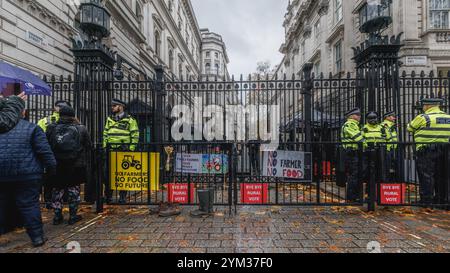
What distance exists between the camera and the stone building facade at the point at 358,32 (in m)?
14.1

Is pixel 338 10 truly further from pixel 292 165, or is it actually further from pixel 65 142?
pixel 65 142

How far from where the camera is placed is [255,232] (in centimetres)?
440

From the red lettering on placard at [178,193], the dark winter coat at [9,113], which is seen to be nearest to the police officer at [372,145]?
the red lettering on placard at [178,193]

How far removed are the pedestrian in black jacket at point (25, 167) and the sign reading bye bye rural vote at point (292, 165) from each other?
12.7 feet

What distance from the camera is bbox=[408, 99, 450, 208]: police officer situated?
5684mm

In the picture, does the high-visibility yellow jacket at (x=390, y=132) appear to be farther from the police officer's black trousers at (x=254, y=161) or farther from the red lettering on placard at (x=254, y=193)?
the red lettering on placard at (x=254, y=193)

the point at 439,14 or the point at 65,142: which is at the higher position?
the point at 439,14

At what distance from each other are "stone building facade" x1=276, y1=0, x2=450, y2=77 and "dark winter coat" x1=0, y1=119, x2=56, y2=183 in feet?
28.7

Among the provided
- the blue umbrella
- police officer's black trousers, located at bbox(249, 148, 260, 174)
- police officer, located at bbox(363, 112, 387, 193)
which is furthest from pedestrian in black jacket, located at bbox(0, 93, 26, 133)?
police officer, located at bbox(363, 112, 387, 193)

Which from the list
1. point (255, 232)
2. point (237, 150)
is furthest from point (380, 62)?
point (255, 232)

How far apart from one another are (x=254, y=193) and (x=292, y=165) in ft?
3.10

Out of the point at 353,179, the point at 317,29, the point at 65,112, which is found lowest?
the point at 353,179

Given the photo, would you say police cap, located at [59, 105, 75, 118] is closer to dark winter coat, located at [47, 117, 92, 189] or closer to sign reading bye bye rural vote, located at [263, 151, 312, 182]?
dark winter coat, located at [47, 117, 92, 189]
